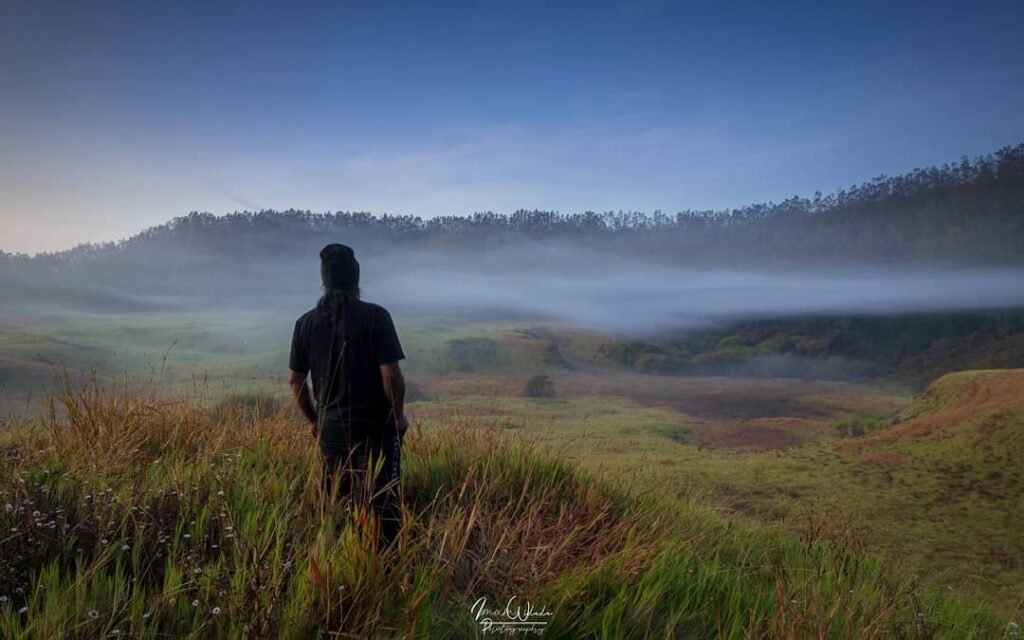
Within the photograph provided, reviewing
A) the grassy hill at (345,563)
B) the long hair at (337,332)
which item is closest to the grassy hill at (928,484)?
the grassy hill at (345,563)

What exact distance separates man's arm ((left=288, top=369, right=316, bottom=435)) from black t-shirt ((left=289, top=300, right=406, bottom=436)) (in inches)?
11.0

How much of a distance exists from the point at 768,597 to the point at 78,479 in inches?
198

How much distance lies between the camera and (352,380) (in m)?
4.29

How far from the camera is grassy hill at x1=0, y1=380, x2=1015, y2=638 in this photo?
2657mm

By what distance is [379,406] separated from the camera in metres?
4.39

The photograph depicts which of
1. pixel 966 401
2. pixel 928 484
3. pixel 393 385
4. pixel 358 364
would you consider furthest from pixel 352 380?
pixel 966 401

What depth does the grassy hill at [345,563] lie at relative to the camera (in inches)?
105

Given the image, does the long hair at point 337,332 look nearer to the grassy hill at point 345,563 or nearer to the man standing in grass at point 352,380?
the man standing in grass at point 352,380

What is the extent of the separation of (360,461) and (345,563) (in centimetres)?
141

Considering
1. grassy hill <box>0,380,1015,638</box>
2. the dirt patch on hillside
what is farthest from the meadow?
the dirt patch on hillside

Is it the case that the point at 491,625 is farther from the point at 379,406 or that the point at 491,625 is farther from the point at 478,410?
the point at 478,410

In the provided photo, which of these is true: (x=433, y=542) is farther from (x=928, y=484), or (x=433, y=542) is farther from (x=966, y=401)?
(x=966, y=401)

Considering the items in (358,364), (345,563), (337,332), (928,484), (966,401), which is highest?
(337,332)

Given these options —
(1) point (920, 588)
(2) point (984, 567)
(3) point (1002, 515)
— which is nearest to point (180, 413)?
(1) point (920, 588)
